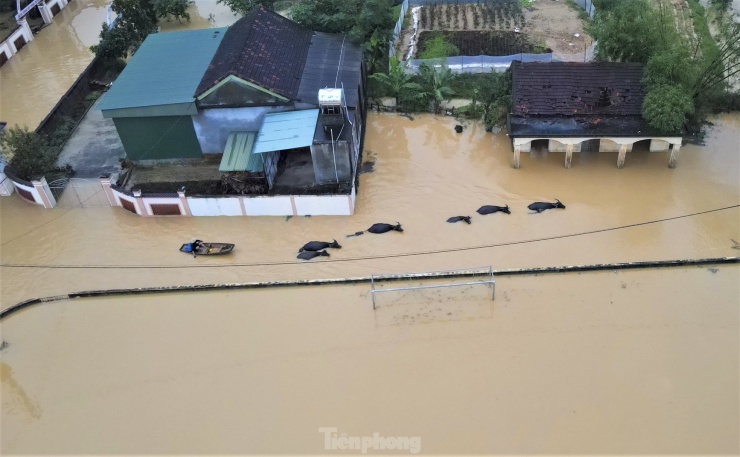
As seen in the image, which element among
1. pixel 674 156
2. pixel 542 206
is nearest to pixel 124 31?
pixel 542 206

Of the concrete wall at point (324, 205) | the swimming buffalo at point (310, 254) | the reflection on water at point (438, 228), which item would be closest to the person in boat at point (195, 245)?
the reflection on water at point (438, 228)

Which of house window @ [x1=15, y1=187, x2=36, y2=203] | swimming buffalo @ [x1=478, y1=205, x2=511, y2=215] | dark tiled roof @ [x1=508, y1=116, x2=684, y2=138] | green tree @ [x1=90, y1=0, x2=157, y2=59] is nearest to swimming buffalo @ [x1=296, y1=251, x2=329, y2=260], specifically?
swimming buffalo @ [x1=478, y1=205, x2=511, y2=215]

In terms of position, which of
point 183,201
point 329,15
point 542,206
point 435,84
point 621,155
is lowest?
point 542,206

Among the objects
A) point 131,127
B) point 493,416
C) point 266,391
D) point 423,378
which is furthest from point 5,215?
point 493,416

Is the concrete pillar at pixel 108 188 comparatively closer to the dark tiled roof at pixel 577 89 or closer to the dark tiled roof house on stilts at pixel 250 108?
the dark tiled roof house on stilts at pixel 250 108

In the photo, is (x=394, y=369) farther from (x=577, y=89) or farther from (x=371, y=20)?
(x=371, y=20)

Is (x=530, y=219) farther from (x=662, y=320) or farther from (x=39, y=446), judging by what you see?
(x=39, y=446)

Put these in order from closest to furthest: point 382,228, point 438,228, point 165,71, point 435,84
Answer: point 382,228 → point 438,228 → point 165,71 → point 435,84
